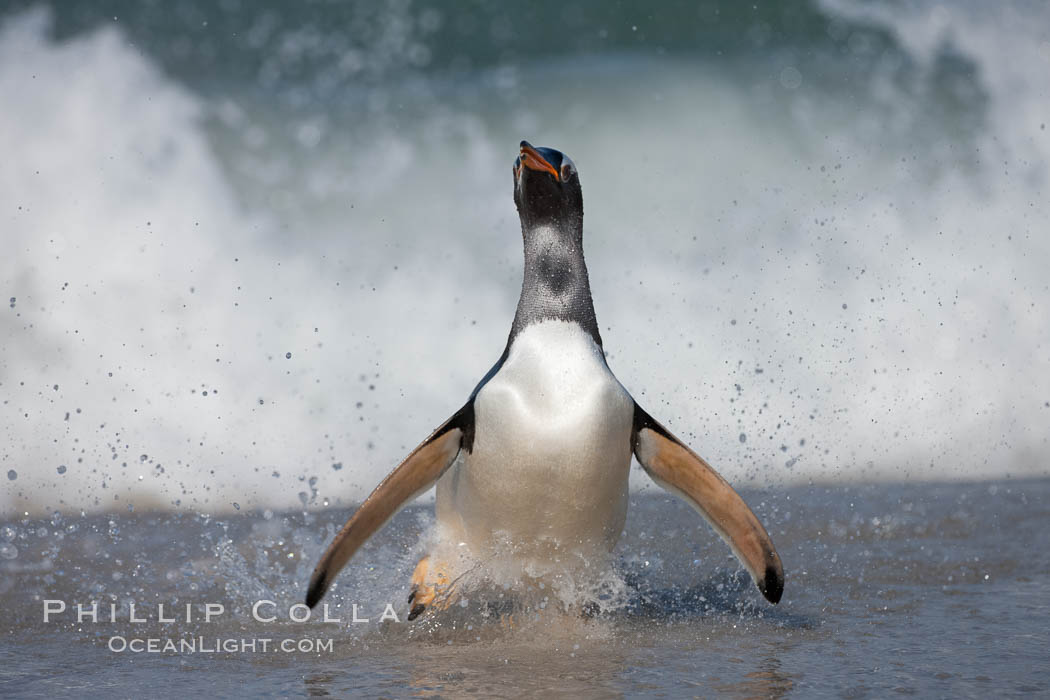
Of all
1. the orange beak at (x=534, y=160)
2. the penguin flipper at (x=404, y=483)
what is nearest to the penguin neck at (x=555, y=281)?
the orange beak at (x=534, y=160)

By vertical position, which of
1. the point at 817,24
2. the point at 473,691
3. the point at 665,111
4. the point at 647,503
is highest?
the point at 817,24

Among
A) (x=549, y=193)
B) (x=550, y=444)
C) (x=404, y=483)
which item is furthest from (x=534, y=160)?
(x=404, y=483)

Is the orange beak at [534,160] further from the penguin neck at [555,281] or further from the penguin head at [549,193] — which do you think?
the penguin neck at [555,281]

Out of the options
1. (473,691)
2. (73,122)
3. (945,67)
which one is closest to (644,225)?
(945,67)

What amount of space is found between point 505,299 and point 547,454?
4.69 metres

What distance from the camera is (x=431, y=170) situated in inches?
324

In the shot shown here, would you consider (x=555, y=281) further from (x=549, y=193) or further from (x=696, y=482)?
(x=696, y=482)

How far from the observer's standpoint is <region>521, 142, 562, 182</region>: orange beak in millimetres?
2711

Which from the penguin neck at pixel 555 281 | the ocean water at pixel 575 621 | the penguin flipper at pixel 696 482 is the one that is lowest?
the ocean water at pixel 575 621

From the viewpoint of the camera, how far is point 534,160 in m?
2.73

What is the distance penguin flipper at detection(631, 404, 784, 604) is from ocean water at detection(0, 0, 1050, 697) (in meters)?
0.23

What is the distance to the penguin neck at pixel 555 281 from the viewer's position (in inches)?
111

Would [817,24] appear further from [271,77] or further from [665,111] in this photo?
[271,77]

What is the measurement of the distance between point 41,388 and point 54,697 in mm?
4423
